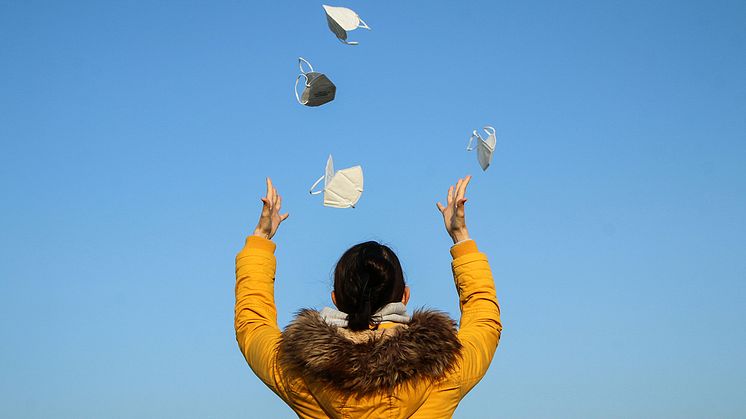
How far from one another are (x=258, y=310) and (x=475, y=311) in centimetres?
106

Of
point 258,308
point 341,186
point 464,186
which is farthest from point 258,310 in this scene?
point 341,186

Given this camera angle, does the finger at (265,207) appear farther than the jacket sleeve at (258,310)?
Yes

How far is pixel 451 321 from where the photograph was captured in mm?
3791

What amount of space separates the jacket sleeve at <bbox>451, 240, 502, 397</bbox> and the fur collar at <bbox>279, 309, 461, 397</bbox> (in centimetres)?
18

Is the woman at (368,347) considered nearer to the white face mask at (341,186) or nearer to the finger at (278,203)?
the finger at (278,203)

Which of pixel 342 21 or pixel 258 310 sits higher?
pixel 342 21

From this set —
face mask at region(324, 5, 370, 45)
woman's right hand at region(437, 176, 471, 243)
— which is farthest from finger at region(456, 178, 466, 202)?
face mask at region(324, 5, 370, 45)

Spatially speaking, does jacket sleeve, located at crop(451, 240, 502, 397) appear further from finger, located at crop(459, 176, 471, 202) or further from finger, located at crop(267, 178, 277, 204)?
finger, located at crop(267, 178, 277, 204)

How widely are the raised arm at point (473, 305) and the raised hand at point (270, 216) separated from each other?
0.97m

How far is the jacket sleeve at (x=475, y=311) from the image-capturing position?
3.91 metres

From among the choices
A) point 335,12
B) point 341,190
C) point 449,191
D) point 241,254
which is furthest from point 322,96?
point 241,254

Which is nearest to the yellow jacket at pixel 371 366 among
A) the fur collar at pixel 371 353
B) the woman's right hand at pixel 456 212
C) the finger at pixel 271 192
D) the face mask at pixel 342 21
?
the fur collar at pixel 371 353

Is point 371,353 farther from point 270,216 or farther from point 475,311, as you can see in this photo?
point 270,216

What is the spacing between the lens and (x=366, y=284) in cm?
382
